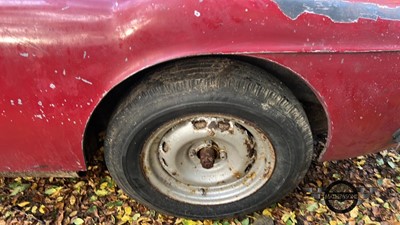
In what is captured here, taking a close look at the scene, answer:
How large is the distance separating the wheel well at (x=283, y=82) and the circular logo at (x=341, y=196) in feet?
2.09

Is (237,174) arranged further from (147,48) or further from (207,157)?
(147,48)

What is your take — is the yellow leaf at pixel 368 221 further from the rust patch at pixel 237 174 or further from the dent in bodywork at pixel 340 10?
the dent in bodywork at pixel 340 10

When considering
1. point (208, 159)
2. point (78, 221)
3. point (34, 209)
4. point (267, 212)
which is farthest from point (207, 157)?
point (34, 209)

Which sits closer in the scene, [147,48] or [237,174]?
[147,48]

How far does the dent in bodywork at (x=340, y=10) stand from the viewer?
1.84 metres

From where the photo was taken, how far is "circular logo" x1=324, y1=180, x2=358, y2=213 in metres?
2.81

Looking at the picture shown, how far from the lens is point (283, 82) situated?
2195 mm

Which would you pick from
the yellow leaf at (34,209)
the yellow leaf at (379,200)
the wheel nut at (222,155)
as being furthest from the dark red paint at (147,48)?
the yellow leaf at (379,200)

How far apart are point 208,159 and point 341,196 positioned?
109 cm

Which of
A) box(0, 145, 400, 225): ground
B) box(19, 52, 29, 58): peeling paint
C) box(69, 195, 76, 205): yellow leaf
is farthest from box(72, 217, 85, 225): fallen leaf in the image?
box(19, 52, 29, 58): peeling paint

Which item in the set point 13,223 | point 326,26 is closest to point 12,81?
point 13,223

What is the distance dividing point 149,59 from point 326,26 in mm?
780

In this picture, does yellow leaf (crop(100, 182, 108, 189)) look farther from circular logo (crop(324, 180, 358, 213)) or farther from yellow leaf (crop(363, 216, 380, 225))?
yellow leaf (crop(363, 216, 380, 225))

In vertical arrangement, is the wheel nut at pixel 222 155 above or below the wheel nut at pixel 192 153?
below
